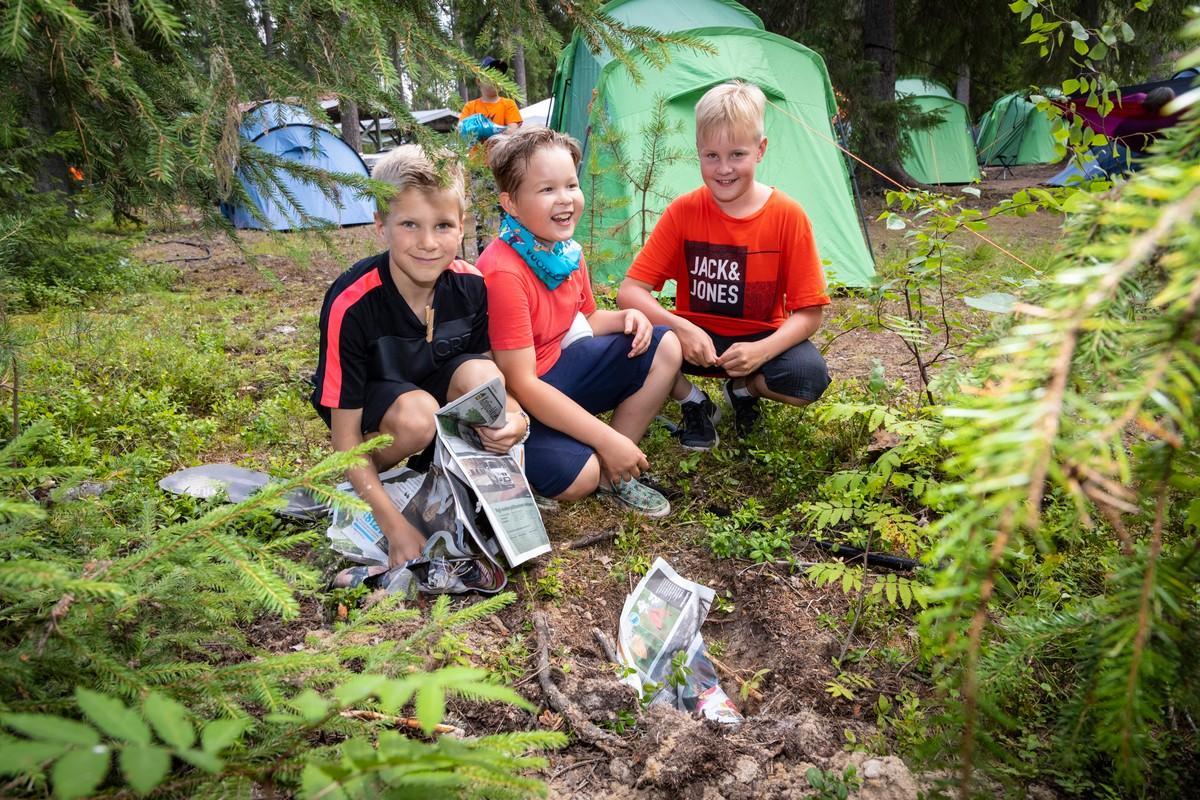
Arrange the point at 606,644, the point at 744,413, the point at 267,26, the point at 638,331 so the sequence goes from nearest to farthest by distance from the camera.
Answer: the point at 267,26, the point at 606,644, the point at 638,331, the point at 744,413

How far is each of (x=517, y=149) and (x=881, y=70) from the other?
28.6 feet

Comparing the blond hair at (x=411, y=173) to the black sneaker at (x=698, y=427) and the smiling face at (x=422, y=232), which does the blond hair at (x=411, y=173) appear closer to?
the smiling face at (x=422, y=232)

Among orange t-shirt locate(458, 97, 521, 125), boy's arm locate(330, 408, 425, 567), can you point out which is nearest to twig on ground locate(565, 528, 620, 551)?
boy's arm locate(330, 408, 425, 567)

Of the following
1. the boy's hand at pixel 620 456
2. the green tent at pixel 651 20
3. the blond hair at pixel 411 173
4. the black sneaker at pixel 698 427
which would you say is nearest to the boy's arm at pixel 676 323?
the black sneaker at pixel 698 427

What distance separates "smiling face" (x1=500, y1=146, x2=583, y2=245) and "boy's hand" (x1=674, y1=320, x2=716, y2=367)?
0.65m

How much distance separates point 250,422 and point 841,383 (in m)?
2.84

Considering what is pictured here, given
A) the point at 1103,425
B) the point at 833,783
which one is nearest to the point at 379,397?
the point at 833,783

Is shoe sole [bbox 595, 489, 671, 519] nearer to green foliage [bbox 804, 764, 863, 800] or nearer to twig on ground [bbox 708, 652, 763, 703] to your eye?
twig on ground [bbox 708, 652, 763, 703]

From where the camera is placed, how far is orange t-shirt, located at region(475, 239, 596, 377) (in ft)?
8.43

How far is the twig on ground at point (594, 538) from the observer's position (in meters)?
2.46

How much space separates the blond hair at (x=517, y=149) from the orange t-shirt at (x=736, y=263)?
71 centimetres

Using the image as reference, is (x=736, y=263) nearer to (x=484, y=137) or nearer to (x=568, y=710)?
(x=568, y=710)

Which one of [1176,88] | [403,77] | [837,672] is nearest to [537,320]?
[403,77]

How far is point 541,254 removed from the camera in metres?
2.65
